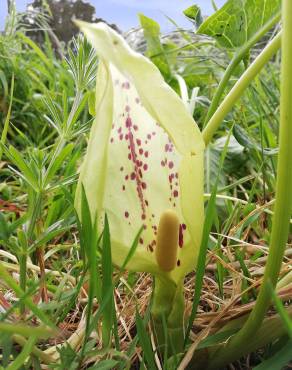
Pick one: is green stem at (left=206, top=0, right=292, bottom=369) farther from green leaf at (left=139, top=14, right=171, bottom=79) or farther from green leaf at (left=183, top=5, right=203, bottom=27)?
green leaf at (left=139, top=14, right=171, bottom=79)

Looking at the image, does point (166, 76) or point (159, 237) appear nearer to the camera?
point (159, 237)

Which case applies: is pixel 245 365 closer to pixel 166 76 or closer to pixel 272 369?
pixel 272 369

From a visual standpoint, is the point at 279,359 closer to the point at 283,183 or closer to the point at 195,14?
the point at 283,183

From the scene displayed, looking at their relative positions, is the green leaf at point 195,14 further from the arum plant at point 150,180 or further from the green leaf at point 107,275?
the green leaf at point 107,275

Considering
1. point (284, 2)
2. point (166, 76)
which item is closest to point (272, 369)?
point (284, 2)

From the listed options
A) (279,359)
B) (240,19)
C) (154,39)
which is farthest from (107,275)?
(154,39)

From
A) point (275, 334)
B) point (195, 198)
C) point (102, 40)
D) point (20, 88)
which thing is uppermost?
point (102, 40)
